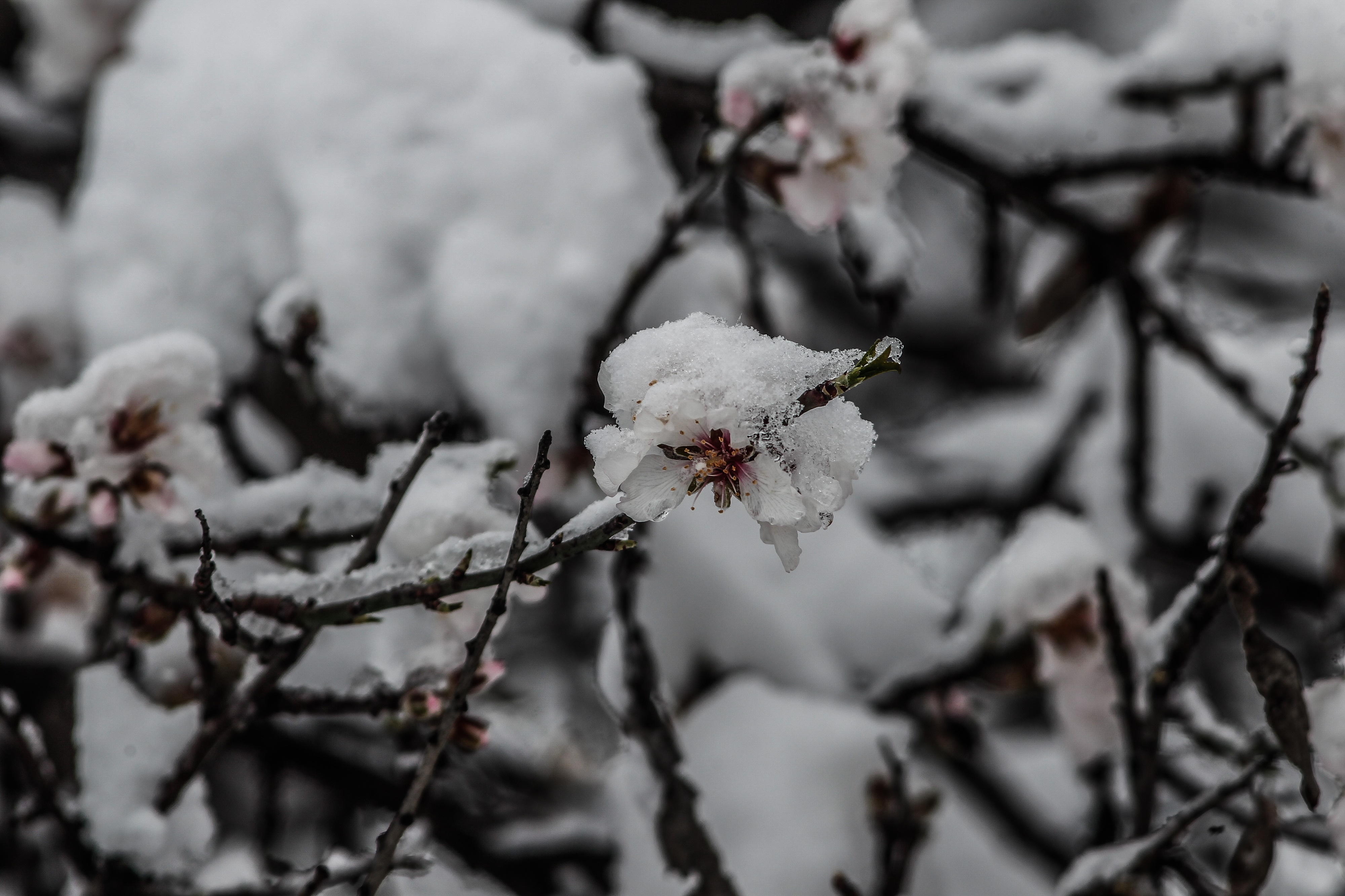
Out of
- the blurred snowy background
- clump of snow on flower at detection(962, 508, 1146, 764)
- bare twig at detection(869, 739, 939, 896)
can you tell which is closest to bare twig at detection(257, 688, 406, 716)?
the blurred snowy background

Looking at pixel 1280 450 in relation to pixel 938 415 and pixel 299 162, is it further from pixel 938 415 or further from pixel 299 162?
pixel 938 415

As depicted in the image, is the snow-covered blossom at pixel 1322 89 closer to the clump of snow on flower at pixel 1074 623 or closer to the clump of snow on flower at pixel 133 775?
the clump of snow on flower at pixel 1074 623

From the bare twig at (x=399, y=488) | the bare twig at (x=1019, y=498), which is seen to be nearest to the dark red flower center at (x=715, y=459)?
the bare twig at (x=399, y=488)

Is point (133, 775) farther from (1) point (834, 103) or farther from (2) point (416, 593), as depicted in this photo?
(1) point (834, 103)

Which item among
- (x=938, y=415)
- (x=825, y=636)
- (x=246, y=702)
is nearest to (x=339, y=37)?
(x=246, y=702)

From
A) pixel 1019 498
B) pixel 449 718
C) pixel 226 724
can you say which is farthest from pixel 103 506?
pixel 1019 498

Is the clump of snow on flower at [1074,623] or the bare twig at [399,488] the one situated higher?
the bare twig at [399,488]

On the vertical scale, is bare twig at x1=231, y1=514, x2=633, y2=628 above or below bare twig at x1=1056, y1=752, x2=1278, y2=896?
above

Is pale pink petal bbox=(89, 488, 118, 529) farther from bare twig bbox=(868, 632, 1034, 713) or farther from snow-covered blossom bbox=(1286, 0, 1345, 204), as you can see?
snow-covered blossom bbox=(1286, 0, 1345, 204)
